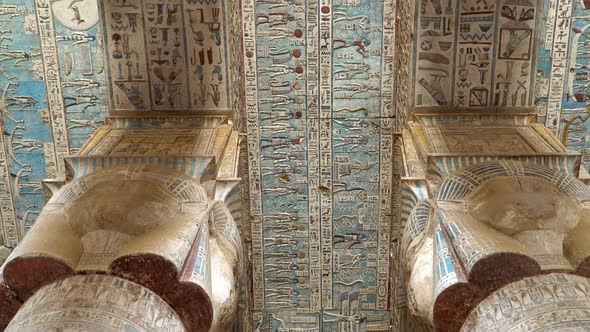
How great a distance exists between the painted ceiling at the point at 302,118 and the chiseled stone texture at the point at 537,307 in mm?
2489

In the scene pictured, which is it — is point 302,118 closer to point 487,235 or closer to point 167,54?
point 167,54

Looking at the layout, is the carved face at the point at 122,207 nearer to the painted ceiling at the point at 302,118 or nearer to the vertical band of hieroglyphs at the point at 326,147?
the painted ceiling at the point at 302,118

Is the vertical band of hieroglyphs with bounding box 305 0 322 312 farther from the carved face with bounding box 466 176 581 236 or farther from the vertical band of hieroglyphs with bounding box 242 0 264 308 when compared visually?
the carved face with bounding box 466 176 581 236

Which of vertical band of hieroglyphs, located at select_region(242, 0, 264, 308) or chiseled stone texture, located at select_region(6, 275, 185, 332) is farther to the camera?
vertical band of hieroglyphs, located at select_region(242, 0, 264, 308)

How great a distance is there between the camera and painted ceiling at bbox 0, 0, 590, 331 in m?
6.48

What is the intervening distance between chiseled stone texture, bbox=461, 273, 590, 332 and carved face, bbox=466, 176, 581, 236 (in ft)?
1.45

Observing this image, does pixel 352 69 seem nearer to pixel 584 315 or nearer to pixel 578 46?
pixel 578 46

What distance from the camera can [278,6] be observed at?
641cm

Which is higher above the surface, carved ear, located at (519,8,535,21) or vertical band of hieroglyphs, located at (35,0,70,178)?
carved ear, located at (519,8,535,21)

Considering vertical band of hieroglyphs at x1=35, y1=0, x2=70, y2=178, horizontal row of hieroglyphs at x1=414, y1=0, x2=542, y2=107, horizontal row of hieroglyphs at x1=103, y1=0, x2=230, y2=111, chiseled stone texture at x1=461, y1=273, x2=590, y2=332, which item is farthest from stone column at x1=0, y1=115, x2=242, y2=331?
vertical band of hieroglyphs at x1=35, y1=0, x2=70, y2=178

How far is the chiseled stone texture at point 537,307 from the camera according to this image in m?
2.79

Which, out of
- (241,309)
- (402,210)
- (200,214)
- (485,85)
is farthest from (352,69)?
(200,214)

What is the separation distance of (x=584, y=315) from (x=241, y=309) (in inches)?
104

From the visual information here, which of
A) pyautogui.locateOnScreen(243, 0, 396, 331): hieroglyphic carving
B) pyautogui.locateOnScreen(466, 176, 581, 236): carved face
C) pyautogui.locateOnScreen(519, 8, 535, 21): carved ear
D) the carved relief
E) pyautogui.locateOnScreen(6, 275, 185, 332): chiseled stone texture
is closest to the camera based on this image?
pyautogui.locateOnScreen(6, 275, 185, 332): chiseled stone texture
